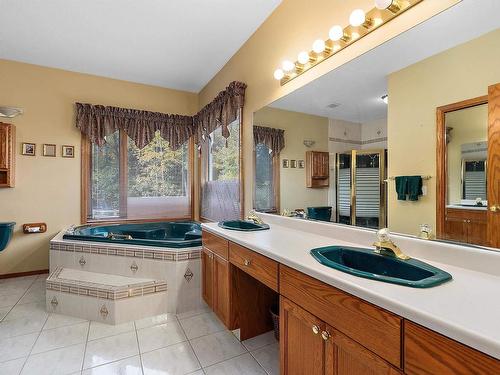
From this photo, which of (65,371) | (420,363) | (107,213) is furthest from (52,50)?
(420,363)

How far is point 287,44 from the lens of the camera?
217 cm

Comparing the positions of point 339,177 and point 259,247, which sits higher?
point 339,177

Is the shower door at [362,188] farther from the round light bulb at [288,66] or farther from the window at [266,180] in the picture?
the round light bulb at [288,66]

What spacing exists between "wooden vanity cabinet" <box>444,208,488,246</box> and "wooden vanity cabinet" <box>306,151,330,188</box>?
76 cm

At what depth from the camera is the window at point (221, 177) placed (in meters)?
2.93

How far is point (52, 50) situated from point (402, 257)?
3.77m

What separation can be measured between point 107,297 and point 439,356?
2237 millimetres

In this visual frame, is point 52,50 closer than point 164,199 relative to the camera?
Yes

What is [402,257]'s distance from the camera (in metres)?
1.14

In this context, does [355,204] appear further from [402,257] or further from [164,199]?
[164,199]

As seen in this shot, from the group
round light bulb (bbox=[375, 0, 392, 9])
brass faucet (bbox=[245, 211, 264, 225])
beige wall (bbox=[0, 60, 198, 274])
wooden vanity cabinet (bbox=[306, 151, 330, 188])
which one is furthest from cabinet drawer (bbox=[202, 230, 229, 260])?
beige wall (bbox=[0, 60, 198, 274])

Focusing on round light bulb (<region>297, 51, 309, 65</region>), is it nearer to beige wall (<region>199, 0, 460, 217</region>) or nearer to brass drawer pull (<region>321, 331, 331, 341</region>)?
beige wall (<region>199, 0, 460, 217</region>)

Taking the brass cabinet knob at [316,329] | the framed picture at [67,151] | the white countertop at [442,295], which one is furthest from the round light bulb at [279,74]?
the framed picture at [67,151]

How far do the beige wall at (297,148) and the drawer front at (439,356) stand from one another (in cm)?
116
